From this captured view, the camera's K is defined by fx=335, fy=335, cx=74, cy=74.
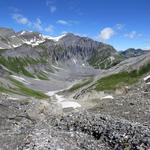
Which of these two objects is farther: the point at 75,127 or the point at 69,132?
the point at 75,127

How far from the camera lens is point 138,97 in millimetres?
61812

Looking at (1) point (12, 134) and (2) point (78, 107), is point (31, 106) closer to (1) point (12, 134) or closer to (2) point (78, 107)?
(2) point (78, 107)

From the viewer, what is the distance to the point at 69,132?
139 feet

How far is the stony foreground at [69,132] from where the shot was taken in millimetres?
36219

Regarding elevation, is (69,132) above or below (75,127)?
below

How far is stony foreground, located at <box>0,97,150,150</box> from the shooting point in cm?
3622

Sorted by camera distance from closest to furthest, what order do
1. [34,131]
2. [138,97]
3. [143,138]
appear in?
1. [143,138]
2. [34,131]
3. [138,97]

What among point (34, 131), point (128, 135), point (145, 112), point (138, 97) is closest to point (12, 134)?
A: point (34, 131)

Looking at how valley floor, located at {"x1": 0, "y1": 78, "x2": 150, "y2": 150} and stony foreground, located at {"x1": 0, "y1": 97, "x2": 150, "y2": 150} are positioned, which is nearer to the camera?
stony foreground, located at {"x1": 0, "y1": 97, "x2": 150, "y2": 150}

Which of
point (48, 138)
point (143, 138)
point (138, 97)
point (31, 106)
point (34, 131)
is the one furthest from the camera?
point (138, 97)

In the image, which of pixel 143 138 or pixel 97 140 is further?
pixel 97 140

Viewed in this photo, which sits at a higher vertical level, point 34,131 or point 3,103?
point 3,103

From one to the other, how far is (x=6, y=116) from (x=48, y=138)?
1593cm

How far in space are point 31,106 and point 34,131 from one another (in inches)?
615
